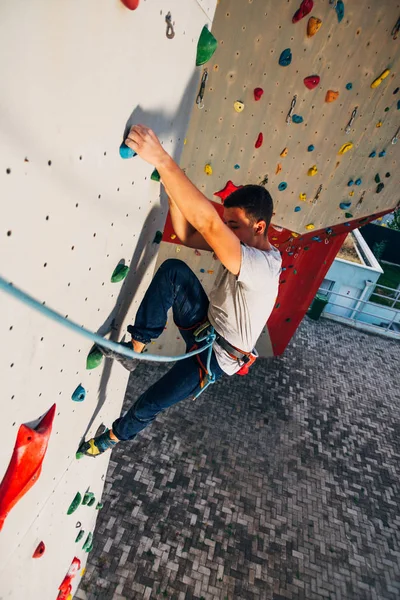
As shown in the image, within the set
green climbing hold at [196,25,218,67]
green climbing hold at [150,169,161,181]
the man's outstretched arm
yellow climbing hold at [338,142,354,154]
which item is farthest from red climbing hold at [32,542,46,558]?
yellow climbing hold at [338,142,354,154]

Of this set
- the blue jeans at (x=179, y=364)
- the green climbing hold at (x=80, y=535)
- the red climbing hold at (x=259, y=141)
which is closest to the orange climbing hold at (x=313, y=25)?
the red climbing hold at (x=259, y=141)

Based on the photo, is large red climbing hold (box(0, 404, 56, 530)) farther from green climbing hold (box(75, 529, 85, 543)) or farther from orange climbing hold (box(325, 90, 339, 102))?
orange climbing hold (box(325, 90, 339, 102))

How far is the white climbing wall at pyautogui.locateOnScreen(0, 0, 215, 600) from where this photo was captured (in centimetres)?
54

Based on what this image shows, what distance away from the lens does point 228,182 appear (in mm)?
3125

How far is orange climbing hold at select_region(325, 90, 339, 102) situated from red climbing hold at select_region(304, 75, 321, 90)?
0.14 metres

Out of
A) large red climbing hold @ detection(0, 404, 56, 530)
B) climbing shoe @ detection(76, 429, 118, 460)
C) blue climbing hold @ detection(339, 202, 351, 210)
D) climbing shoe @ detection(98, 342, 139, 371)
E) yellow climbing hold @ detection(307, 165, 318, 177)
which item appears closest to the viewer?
large red climbing hold @ detection(0, 404, 56, 530)

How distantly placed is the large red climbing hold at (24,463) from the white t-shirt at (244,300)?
2.68ft

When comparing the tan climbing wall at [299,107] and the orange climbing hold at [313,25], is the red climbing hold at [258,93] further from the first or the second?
the orange climbing hold at [313,25]

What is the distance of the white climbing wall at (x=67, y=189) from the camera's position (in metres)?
0.54

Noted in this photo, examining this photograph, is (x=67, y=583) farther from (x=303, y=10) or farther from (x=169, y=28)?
(x=303, y=10)

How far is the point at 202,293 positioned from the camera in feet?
5.99

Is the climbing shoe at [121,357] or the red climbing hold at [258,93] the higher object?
the red climbing hold at [258,93]

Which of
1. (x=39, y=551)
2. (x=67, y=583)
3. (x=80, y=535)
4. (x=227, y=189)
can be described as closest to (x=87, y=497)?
(x=80, y=535)

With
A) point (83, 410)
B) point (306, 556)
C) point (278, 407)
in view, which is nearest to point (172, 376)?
point (83, 410)
